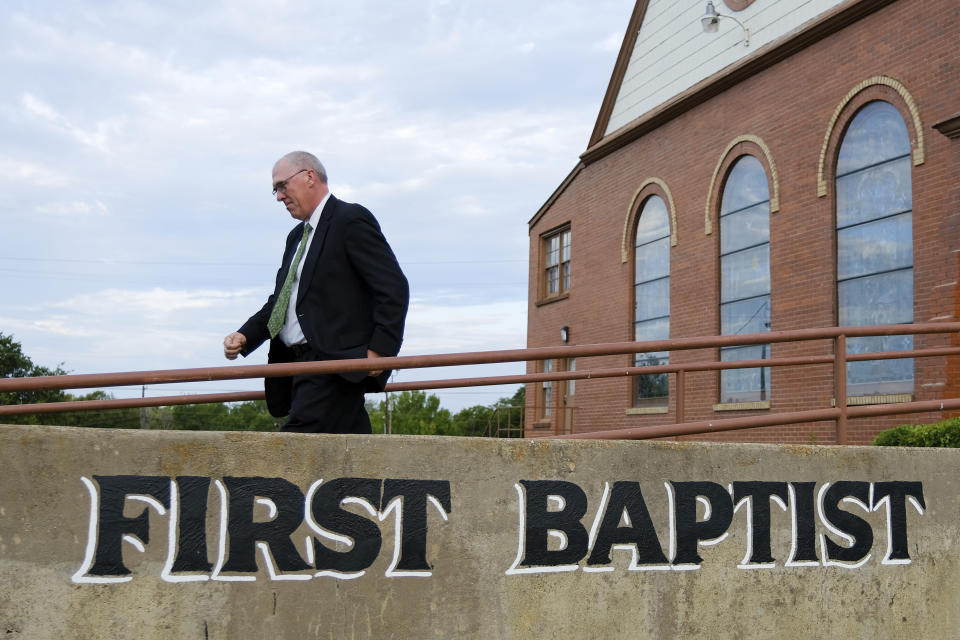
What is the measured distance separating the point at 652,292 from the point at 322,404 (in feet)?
47.0

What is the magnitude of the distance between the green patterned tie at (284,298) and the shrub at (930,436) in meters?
6.04

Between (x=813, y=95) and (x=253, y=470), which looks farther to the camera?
(x=813, y=95)

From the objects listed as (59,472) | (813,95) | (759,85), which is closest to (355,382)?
(59,472)

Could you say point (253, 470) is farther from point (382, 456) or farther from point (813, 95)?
point (813, 95)

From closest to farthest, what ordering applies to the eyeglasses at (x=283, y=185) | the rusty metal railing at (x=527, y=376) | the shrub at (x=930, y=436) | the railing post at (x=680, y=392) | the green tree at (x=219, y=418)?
the rusty metal railing at (x=527, y=376) → the eyeglasses at (x=283, y=185) → the railing post at (x=680, y=392) → the shrub at (x=930, y=436) → the green tree at (x=219, y=418)

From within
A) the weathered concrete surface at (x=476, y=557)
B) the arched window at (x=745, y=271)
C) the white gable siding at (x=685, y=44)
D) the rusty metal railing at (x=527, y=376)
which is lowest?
the weathered concrete surface at (x=476, y=557)

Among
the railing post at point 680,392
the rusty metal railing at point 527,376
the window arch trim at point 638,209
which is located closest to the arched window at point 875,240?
the window arch trim at point 638,209

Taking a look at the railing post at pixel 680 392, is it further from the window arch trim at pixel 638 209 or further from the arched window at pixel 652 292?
the window arch trim at pixel 638 209

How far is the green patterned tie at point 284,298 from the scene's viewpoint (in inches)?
177

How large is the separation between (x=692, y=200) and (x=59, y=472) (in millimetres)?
14408

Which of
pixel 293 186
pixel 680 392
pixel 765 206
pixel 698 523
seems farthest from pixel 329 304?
pixel 765 206

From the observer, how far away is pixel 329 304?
4391 mm

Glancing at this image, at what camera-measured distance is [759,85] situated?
1538cm

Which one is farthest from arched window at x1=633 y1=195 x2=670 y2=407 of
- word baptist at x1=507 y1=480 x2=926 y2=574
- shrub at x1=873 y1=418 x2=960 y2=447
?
word baptist at x1=507 y1=480 x2=926 y2=574
